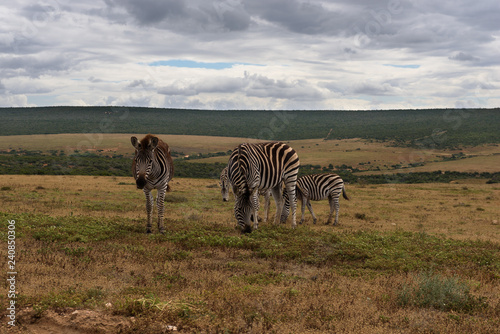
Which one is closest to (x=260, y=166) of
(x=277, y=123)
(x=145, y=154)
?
(x=145, y=154)

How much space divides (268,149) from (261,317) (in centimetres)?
923

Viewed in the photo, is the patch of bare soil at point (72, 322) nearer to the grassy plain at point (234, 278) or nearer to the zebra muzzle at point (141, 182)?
the grassy plain at point (234, 278)

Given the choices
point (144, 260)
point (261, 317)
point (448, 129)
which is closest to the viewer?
point (261, 317)

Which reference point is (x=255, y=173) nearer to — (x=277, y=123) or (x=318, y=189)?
(x=318, y=189)

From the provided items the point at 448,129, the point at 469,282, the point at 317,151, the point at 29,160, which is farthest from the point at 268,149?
the point at 448,129

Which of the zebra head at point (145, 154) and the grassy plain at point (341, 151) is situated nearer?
the zebra head at point (145, 154)

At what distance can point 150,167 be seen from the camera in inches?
483

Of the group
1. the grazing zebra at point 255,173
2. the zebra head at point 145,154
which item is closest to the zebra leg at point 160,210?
the zebra head at point 145,154

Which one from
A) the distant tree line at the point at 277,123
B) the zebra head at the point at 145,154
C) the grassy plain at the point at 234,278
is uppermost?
the distant tree line at the point at 277,123

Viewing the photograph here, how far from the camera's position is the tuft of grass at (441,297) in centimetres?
747

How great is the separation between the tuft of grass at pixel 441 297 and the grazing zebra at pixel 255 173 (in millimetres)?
5975

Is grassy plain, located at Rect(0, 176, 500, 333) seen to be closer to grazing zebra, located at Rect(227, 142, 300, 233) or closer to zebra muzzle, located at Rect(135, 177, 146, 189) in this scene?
grazing zebra, located at Rect(227, 142, 300, 233)

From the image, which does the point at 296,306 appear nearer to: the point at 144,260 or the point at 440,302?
the point at 440,302

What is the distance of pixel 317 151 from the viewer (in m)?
100
